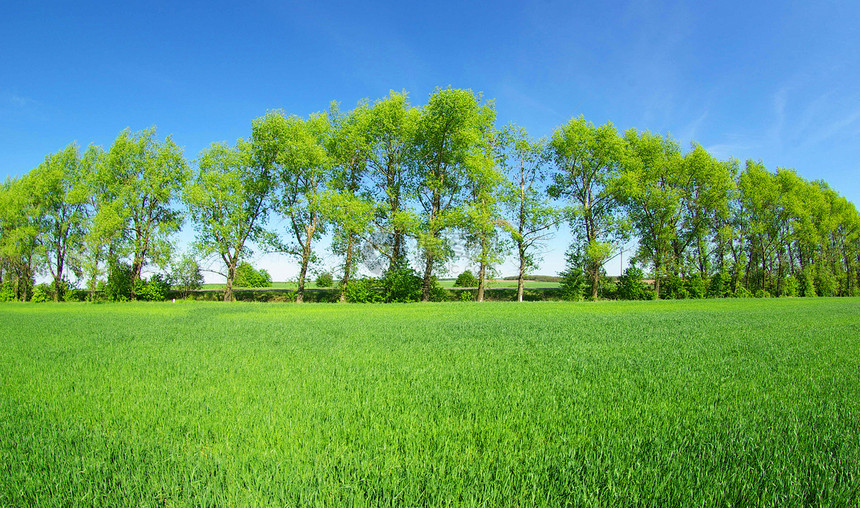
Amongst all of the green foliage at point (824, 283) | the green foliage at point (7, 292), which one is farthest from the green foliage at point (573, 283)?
the green foliage at point (7, 292)

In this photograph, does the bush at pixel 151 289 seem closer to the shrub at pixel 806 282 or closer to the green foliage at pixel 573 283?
the green foliage at pixel 573 283

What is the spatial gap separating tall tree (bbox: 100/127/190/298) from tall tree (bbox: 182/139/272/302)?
3.13 metres

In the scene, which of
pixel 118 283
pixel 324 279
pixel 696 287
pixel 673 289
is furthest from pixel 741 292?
pixel 118 283

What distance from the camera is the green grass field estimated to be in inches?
90.0

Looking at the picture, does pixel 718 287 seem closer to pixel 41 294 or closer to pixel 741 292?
pixel 741 292

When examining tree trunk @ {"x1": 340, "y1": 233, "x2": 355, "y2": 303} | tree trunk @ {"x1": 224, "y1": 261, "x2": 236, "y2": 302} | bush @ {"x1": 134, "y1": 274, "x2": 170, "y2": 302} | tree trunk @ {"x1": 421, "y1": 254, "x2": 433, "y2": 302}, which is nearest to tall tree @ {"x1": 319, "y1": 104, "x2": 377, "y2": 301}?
tree trunk @ {"x1": 340, "y1": 233, "x2": 355, "y2": 303}

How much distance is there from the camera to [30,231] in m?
34.6

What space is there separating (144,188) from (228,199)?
8284 millimetres

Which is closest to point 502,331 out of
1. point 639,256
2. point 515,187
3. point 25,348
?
point 25,348

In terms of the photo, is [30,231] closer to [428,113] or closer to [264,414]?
[428,113]

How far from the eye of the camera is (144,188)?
32.3 metres

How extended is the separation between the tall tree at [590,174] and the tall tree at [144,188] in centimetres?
3464

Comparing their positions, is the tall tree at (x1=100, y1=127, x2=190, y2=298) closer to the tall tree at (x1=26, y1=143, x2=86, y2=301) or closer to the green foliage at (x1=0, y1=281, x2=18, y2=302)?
the tall tree at (x1=26, y1=143, x2=86, y2=301)

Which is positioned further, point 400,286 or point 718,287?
point 718,287
